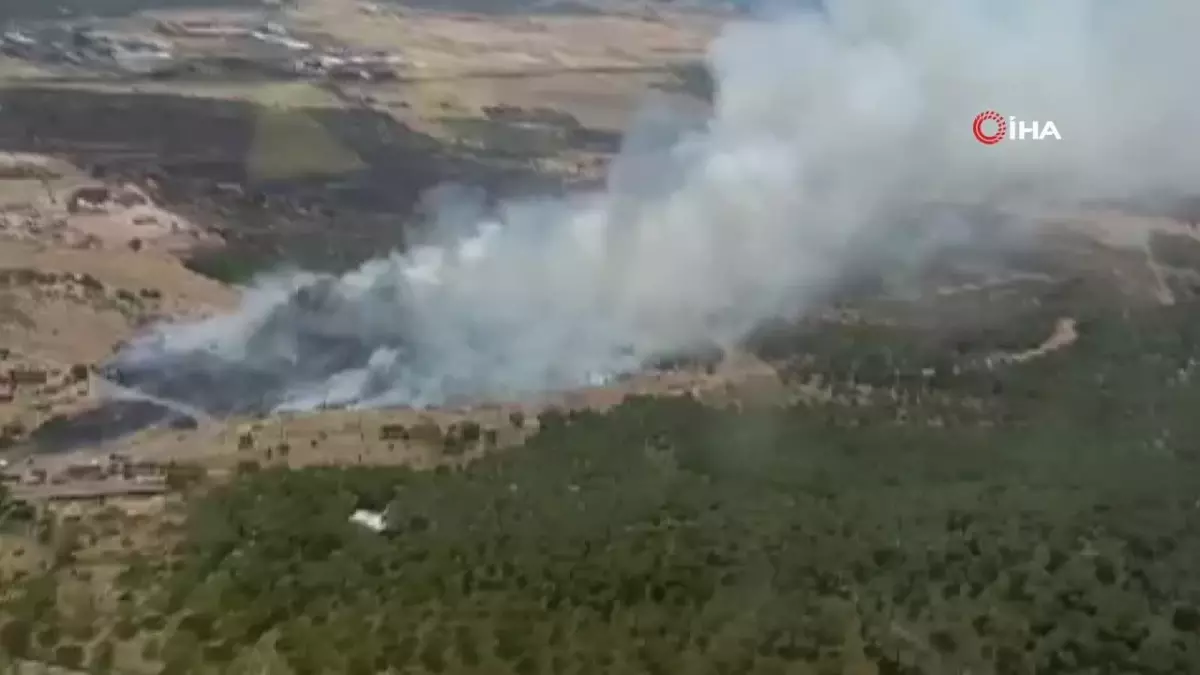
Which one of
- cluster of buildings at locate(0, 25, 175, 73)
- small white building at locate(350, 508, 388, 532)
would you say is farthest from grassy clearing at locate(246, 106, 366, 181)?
small white building at locate(350, 508, 388, 532)

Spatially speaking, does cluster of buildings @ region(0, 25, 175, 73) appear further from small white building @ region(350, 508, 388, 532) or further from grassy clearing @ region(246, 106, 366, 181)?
small white building @ region(350, 508, 388, 532)

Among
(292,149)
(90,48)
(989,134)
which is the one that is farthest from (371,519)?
(989,134)

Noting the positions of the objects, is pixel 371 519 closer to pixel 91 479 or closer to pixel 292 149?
pixel 91 479

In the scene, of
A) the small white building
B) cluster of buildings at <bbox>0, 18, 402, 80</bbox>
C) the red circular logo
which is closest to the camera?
the small white building

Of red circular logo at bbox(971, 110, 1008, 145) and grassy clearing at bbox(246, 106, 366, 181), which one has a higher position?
red circular logo at bbox(971, 110, 1008, 145)

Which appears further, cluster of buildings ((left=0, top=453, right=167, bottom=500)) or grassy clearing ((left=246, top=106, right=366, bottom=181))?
grassy clearing ((left=246, top=106, right=366, bottom=181))

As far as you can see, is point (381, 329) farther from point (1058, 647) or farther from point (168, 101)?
point (1058, 647)
